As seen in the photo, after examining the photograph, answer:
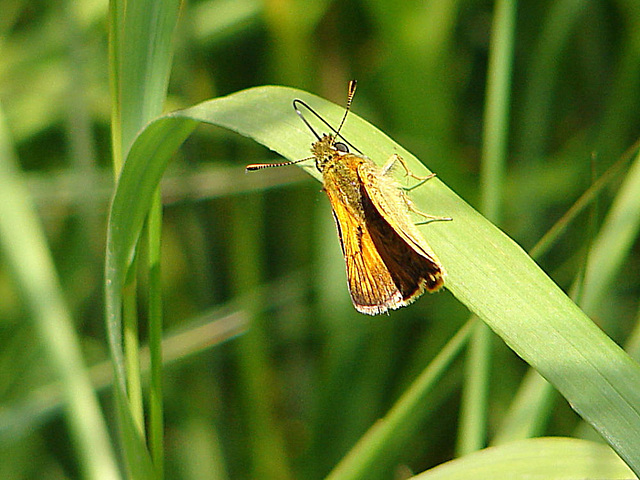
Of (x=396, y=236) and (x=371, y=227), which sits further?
(x=371, y=227)

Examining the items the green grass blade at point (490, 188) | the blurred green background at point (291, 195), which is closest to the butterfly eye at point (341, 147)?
the green grass blade at point (490, 188)

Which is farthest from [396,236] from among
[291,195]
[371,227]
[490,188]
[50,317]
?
[291,195]

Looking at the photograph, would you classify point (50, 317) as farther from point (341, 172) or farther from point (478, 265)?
point (478, 265)

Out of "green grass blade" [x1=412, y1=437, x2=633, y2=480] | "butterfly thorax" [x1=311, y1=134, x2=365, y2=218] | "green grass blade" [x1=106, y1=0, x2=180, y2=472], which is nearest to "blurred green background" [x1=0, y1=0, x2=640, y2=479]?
"butterfly thorax" [x1=311, y1=134, x2=365, y2=218]

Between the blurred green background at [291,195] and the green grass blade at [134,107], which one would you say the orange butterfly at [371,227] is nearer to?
the green grass blade at [134,107]

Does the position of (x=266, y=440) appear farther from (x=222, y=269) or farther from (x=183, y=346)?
(x=222, y=269)

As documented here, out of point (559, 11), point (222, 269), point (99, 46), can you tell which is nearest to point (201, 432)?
point (222, 269)
